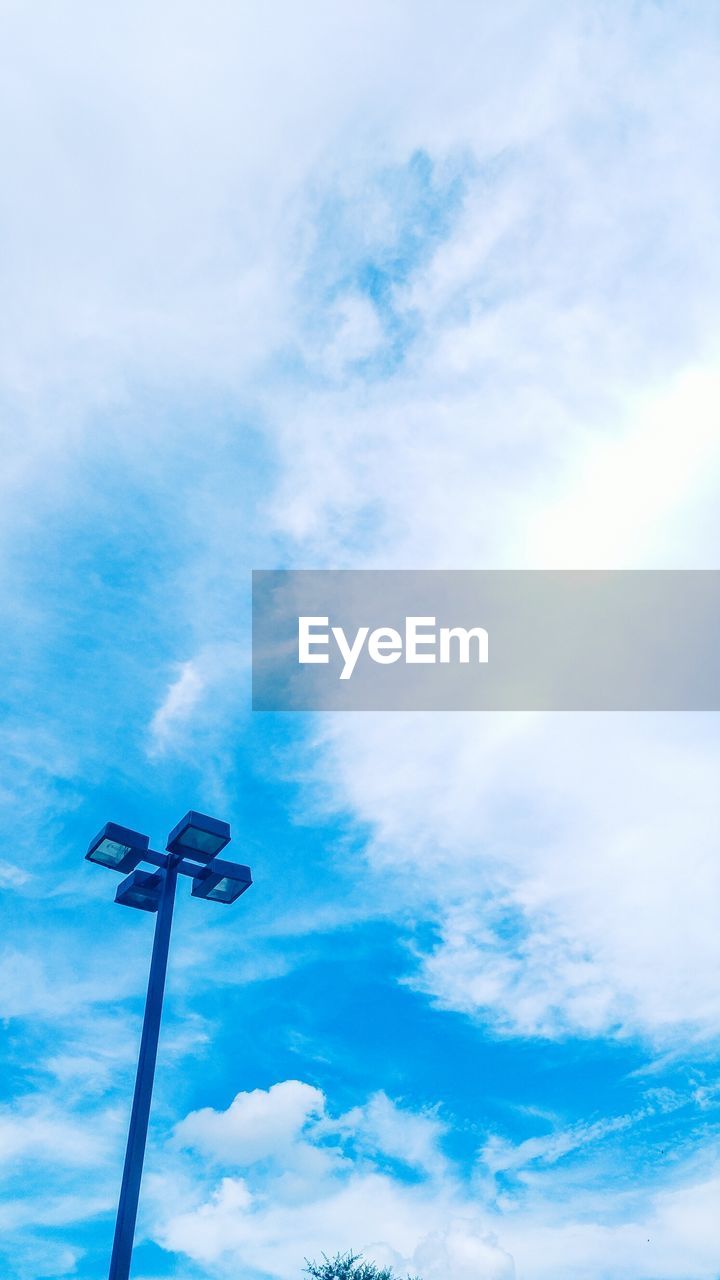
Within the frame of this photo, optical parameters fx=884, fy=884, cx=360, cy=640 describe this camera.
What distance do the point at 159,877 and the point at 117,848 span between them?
2.27ft

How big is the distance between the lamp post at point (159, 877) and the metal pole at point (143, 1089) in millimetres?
11

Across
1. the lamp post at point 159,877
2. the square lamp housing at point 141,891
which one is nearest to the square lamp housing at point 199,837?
the lamp post at point 159,877

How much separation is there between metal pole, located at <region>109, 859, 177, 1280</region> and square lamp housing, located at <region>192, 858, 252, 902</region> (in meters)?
0.42

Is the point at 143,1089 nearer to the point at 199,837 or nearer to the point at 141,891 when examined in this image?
the point at 141,891

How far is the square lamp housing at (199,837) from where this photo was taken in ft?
35.9

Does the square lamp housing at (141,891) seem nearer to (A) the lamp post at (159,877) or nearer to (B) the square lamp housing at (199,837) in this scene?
(A) the lamp post at (159,877)

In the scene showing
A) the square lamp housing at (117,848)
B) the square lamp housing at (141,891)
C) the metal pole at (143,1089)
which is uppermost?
the square lamp housing at (117,848)

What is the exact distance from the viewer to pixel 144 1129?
973 centimetres

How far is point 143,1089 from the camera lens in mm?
9992

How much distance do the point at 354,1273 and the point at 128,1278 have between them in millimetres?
32536

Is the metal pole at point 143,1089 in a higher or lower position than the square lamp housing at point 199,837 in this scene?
lower

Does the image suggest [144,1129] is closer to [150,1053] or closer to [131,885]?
[150,1053]

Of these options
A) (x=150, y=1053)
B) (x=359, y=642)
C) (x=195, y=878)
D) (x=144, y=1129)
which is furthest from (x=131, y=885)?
(x=359, y=642)

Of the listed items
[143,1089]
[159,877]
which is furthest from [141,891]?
[143,1089]
